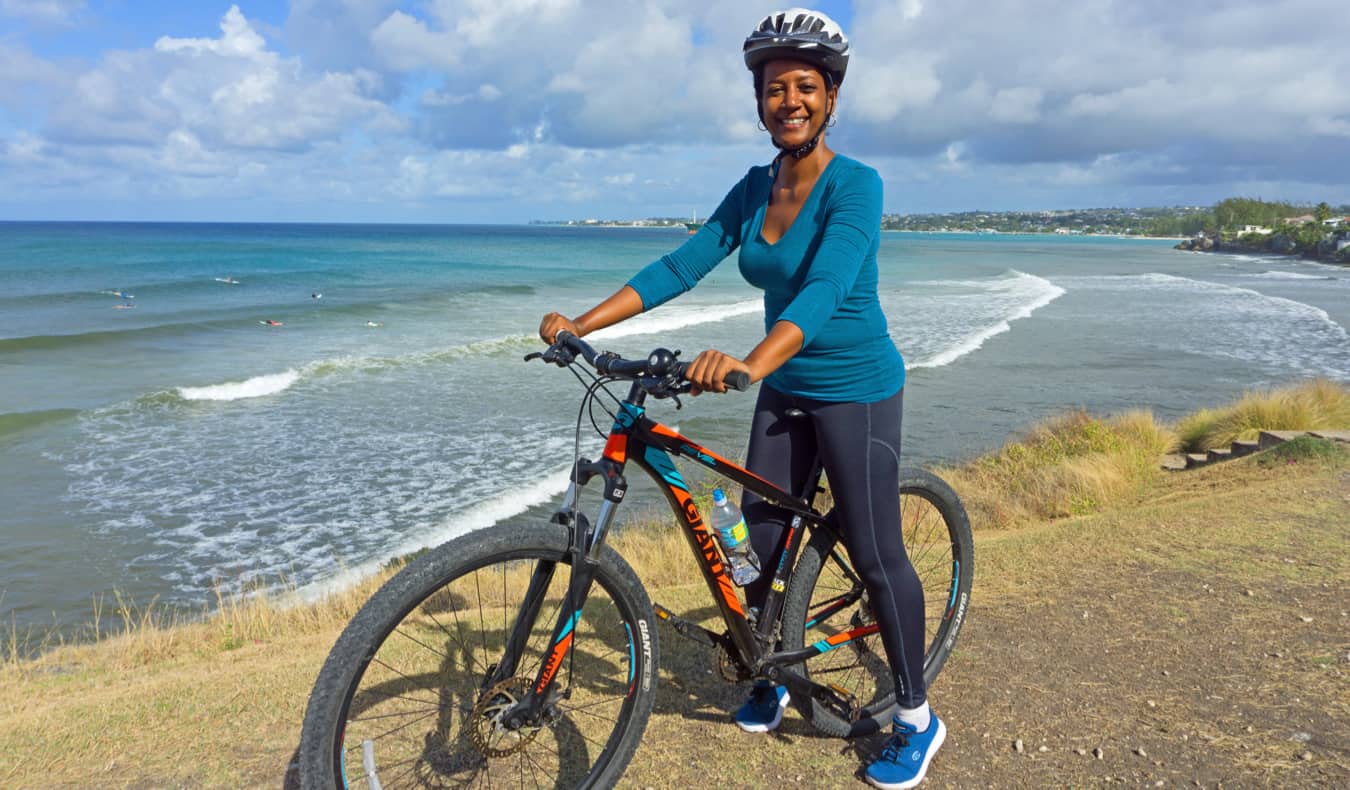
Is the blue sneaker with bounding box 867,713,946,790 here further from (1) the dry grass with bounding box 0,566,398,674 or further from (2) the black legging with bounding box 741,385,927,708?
(1) the dry grass with bounding box 0,566,398,674

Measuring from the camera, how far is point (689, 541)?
291cm

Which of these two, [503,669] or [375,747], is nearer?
[503,669]

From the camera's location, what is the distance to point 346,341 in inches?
922

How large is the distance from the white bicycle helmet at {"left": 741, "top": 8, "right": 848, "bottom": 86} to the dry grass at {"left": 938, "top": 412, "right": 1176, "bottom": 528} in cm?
571

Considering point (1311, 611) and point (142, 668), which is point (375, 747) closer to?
point (142, 668)

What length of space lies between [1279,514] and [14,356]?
2452 cm

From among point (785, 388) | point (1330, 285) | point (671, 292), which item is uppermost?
point (671, 292)

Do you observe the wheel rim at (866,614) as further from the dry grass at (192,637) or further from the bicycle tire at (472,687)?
the dry grass at (192,637)

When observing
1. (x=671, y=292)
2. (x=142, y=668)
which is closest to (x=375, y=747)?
(x=671, y=292)

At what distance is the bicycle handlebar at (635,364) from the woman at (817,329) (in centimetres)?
5

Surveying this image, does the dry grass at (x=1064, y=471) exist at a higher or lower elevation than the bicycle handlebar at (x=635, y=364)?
lower

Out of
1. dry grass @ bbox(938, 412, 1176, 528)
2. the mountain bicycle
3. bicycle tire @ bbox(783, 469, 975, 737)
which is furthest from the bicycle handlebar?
dry grass @ bbox(938, 412, 1176, 528)

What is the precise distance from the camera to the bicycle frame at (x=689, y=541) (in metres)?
2.56

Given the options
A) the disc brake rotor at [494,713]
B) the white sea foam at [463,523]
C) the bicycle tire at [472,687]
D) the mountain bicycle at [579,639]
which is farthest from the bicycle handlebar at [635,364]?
the white sea foam at [463,523]
